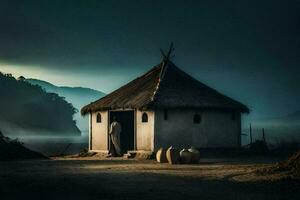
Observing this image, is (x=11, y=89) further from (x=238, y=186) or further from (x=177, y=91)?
(x=238, y=186)

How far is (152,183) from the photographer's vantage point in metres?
16.1

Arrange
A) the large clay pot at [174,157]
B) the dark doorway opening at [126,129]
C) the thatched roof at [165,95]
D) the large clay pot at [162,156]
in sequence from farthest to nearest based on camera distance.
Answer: the dark doorway opening at [126,129], the thatched roof at [165,95], the large clay pot at [162,156], the large clay pot at [174,157]

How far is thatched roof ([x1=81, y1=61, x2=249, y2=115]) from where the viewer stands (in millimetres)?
31609

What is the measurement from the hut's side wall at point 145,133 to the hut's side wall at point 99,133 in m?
2.65

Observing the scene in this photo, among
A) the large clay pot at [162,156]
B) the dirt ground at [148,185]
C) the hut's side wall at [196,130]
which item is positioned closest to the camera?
the dirt ground at [148,185]

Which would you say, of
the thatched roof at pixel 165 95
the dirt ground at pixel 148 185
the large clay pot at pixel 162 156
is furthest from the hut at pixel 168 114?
the dirt ground at pixel 148 185

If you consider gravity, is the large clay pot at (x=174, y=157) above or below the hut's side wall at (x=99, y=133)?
below

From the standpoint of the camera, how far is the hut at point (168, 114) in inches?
1238

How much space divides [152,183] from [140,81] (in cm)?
2042

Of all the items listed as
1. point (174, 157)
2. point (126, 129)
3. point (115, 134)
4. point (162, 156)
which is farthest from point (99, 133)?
point (174, 157)

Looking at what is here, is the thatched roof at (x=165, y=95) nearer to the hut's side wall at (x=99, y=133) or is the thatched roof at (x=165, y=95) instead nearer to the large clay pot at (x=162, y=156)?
the hut's side wall at (x=99, y=133)

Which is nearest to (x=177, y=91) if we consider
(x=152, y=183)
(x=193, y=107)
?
(x=193, y=107)

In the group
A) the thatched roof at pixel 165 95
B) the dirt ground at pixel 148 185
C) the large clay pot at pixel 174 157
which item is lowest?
the dirt ground at pixel 148 185

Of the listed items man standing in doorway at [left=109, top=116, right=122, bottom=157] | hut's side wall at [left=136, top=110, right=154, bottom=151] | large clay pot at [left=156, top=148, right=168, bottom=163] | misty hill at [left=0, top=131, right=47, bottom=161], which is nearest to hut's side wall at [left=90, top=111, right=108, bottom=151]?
man standing in doorway at [left=109, top=116, right=122, bottom=157]
